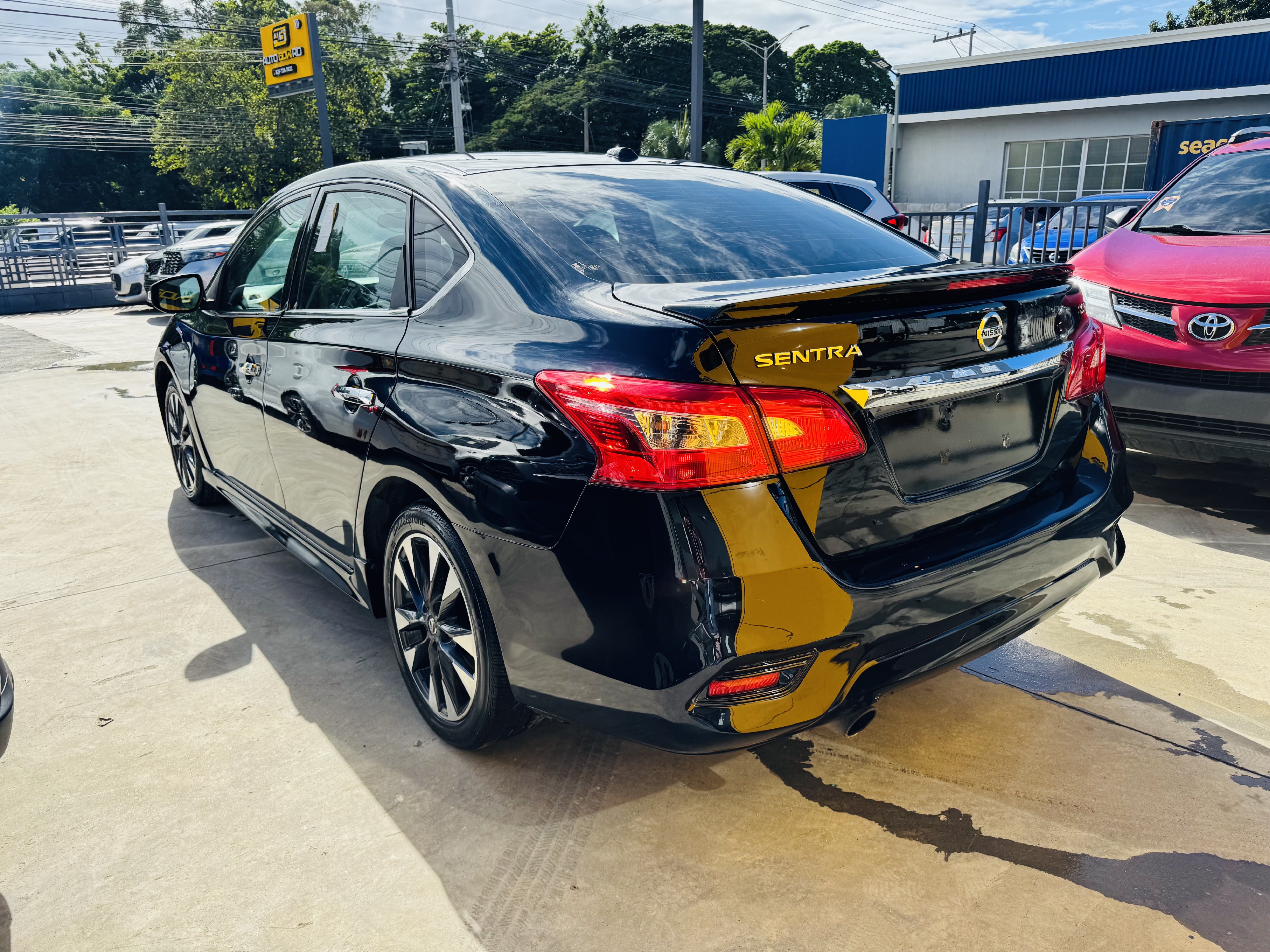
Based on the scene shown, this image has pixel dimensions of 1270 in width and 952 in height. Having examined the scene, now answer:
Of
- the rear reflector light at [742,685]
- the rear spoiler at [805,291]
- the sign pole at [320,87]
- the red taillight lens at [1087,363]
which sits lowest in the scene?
the rear reflector light at [742,685]

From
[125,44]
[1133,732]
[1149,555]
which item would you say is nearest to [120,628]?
[1133,732]

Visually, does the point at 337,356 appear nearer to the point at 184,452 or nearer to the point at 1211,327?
the point at 184,452

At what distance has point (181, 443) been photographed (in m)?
4.81

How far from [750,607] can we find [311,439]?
5.72 feet

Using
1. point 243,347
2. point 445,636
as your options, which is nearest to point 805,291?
point 445,636

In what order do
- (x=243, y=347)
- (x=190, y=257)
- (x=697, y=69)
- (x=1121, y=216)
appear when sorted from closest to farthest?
(x=243, y=347), (x=1121, y=216), (x=190, y=257), (x=697, y=69)

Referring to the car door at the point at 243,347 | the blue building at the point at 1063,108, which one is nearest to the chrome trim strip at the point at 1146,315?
the car door at the point at 243,347

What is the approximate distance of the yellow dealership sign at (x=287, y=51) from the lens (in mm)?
20469

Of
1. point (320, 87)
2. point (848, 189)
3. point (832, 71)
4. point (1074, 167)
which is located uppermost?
point (832, 71)

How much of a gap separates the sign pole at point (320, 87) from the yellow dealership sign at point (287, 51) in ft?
2.07

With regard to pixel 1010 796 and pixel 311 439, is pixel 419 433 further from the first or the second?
pixel 1010 796

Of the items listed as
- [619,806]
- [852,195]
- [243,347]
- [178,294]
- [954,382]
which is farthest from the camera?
[852,195]

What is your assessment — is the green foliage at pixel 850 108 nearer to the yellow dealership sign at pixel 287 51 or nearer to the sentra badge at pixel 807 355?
the yellow dealership sign at pixel 287 51

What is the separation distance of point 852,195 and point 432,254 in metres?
9.41
